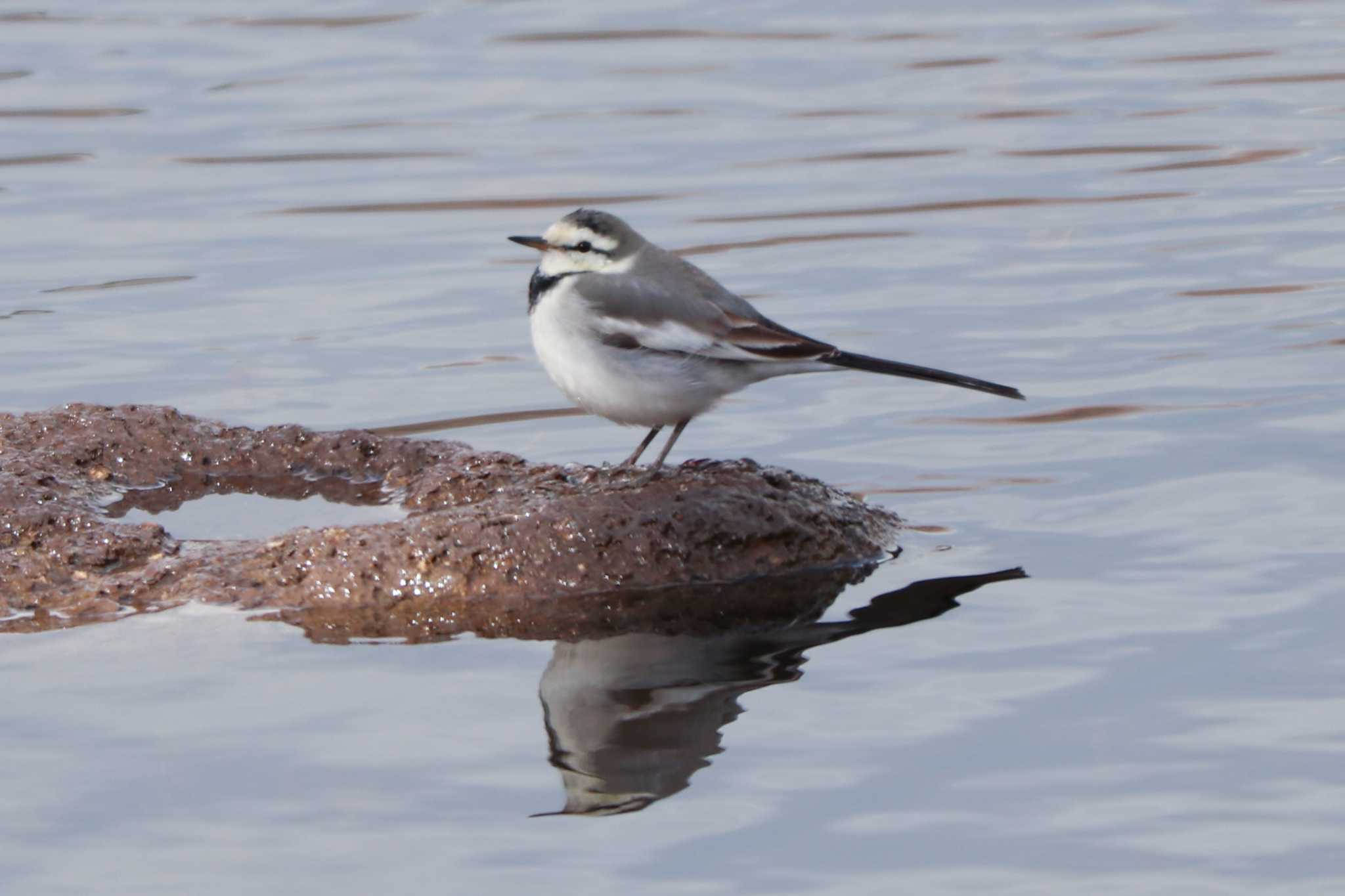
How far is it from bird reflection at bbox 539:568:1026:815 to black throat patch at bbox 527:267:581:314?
1354 mm

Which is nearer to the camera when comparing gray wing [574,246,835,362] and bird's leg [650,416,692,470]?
gray wing [574,246,835,362]

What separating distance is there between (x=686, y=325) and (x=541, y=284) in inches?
25.7

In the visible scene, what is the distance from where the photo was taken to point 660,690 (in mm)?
5781

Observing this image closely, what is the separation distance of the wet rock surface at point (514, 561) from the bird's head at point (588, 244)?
2.28 ft

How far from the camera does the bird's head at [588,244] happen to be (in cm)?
702

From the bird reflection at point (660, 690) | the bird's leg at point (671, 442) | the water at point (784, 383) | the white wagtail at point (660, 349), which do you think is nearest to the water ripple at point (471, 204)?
the water at point (784, 383)

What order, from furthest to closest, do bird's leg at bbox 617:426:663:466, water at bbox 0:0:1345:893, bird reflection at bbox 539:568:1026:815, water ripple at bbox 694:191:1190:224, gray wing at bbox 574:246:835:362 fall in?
water ripple at bbox 694:191:1190:224, bird's leg at bbox 617:426:663:466, gray wing at bbox 574:246:835:362, bird reflection at bbox 539:568:1026:815, water at bbox 0:0:1345:893

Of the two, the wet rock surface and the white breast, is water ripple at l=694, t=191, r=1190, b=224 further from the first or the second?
the white breast

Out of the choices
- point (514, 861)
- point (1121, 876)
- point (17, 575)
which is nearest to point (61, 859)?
point (514, 861)

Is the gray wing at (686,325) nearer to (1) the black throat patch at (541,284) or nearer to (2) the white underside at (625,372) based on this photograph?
(2) the white underside at (625,372)

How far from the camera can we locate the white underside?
6.62m

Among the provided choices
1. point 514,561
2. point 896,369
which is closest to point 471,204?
point 896,369

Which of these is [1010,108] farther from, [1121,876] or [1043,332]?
[1121,876]

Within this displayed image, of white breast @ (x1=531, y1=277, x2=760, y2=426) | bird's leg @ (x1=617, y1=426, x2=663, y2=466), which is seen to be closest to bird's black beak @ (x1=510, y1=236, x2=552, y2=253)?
white breast @ (x1=531, y1=277, x2=760, y2=426)
